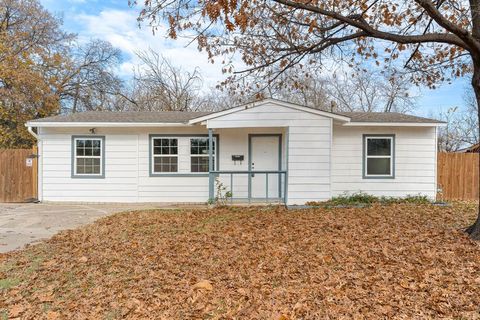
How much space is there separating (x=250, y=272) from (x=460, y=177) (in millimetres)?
11443

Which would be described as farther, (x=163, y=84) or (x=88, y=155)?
(x=163, y=84)

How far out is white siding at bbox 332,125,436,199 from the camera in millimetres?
10438

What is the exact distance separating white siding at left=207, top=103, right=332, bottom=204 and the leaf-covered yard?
2424mm

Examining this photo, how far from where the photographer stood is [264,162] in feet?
34.9

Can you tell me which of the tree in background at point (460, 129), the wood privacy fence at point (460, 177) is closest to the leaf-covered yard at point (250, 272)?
the wood privacy fence at point (460, 177)

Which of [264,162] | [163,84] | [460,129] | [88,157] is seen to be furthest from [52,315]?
[460,129]

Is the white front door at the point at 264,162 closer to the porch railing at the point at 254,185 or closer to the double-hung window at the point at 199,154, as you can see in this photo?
the porch railing at the point at 254,185

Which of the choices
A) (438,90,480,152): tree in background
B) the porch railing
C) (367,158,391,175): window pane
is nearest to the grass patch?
the porch railing

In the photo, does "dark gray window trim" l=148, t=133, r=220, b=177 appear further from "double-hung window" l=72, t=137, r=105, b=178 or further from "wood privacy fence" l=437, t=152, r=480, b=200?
"wood privacy fence" l=437, t=152, r=480, b=200

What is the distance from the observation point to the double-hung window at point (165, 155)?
1062 centimetres

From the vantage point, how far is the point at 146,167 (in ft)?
34.7

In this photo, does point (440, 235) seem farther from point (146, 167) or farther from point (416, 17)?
point (146, 167)

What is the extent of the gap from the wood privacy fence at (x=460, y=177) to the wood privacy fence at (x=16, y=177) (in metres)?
14.8

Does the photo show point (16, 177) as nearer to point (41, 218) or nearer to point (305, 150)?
point (41, 218)
